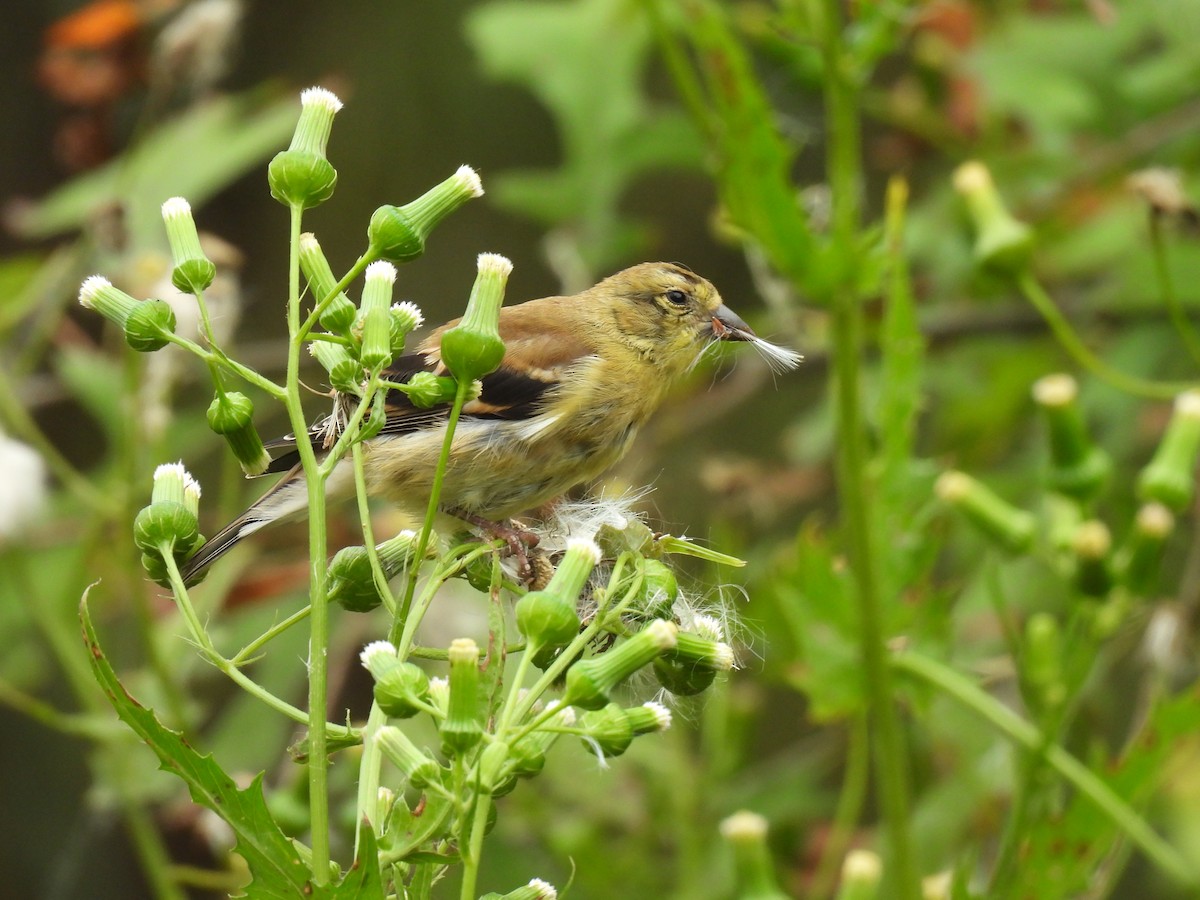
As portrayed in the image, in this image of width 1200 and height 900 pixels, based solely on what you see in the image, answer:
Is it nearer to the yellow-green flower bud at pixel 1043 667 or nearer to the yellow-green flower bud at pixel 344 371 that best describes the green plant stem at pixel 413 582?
the yellow-green flower bud at pixel 344 371

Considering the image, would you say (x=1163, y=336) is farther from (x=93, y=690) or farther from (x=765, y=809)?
(x=93, y=690)

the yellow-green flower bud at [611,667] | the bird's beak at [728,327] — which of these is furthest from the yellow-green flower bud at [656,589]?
the bird's beak at [728,327]

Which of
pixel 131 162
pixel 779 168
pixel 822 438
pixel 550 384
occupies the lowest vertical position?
pixel 822 438

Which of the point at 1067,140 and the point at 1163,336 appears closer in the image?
the point at 1163,336

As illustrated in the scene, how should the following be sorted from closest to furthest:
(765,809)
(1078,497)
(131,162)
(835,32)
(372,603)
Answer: (372,603), (835,32), (1078,497), (131,162), (765,809)

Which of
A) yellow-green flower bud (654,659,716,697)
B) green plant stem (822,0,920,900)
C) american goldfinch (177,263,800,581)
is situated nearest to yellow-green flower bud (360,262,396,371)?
yellow-green flower bud (654,659,716,697)

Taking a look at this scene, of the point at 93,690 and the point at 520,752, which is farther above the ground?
the point at 520,752

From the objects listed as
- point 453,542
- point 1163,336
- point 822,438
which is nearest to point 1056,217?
point 1163,336
